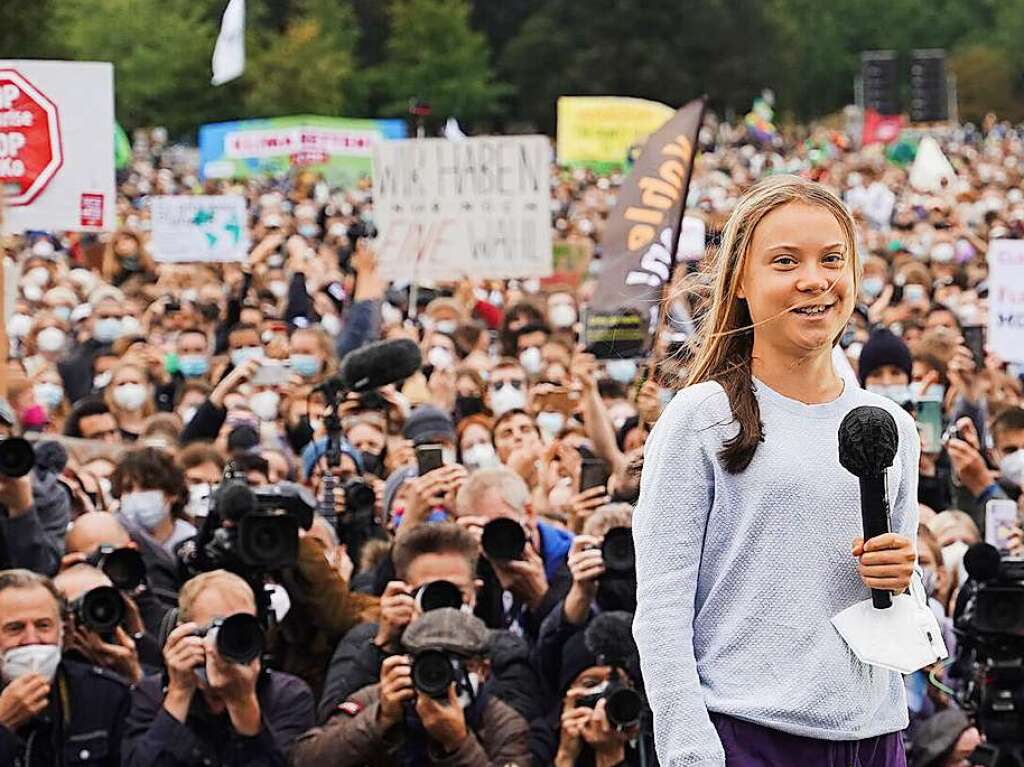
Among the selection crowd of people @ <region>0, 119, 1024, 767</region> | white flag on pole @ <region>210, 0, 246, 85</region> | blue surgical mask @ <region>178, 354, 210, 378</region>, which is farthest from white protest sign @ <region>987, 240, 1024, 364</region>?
white flag on pole @ <region>210, 0, 246, 85</region>

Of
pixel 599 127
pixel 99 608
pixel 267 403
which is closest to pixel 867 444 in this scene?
pixel 99 608

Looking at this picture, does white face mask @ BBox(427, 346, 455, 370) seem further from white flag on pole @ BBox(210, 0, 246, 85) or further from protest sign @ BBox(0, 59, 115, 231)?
white flag on pole @ BBox(210, 0, 246, 85)

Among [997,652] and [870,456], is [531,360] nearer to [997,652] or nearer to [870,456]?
[997,652]

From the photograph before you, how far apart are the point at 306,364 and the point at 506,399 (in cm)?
116

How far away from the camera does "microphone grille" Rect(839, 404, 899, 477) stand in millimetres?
3391

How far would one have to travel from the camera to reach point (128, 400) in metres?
11.3

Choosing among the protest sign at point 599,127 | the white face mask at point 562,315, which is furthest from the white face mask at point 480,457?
the protest sign at point 599,127

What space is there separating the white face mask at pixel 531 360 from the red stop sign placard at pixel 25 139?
4.01m

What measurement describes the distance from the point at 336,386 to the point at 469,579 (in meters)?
1.52

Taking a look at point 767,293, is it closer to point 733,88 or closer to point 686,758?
point 686,758

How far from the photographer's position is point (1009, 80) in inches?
3600

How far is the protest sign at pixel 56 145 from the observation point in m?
8.88

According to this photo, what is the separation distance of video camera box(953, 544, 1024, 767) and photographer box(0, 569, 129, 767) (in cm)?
219

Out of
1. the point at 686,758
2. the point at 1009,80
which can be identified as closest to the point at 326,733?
the point at 686,758
